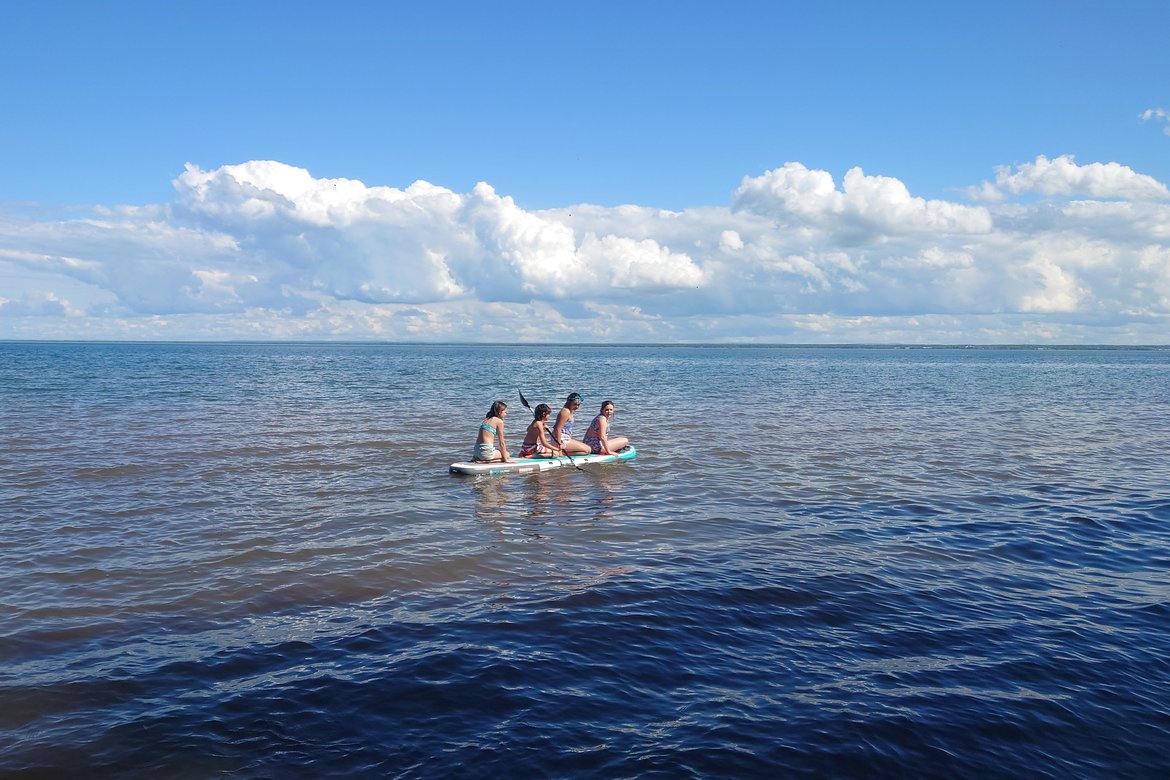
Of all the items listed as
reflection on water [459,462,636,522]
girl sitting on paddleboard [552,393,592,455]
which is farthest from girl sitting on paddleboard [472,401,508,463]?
girl sitting on paddleboard [552,393,592,455]

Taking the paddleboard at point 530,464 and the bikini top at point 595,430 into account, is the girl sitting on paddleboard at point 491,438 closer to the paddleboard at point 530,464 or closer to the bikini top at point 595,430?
the paddleboard at point 530,464

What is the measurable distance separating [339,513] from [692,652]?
9.50m

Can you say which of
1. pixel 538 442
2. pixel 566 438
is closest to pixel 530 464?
pixel 538 442

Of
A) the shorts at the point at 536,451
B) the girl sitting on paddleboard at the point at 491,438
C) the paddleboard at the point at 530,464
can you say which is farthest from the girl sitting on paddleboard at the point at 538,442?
the girl sitting on paddleboard at the point at 491,438

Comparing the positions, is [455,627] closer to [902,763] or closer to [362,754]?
[362,754]

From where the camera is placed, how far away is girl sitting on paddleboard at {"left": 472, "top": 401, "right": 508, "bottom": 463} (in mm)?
20438

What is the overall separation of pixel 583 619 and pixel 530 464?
1157cm

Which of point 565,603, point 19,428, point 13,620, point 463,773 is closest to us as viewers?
point 463,773

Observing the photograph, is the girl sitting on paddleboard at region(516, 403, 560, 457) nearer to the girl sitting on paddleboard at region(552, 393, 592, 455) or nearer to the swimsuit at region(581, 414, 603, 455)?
the girl sitting on paddleboard at region(552, 393, 592, 455)

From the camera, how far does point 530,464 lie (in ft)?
69.8

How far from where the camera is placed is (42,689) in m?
7.73

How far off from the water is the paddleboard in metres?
0.43

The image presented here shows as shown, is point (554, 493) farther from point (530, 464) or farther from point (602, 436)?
point (602, 436)

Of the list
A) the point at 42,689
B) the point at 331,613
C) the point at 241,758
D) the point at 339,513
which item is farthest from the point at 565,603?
the point at 339,513
